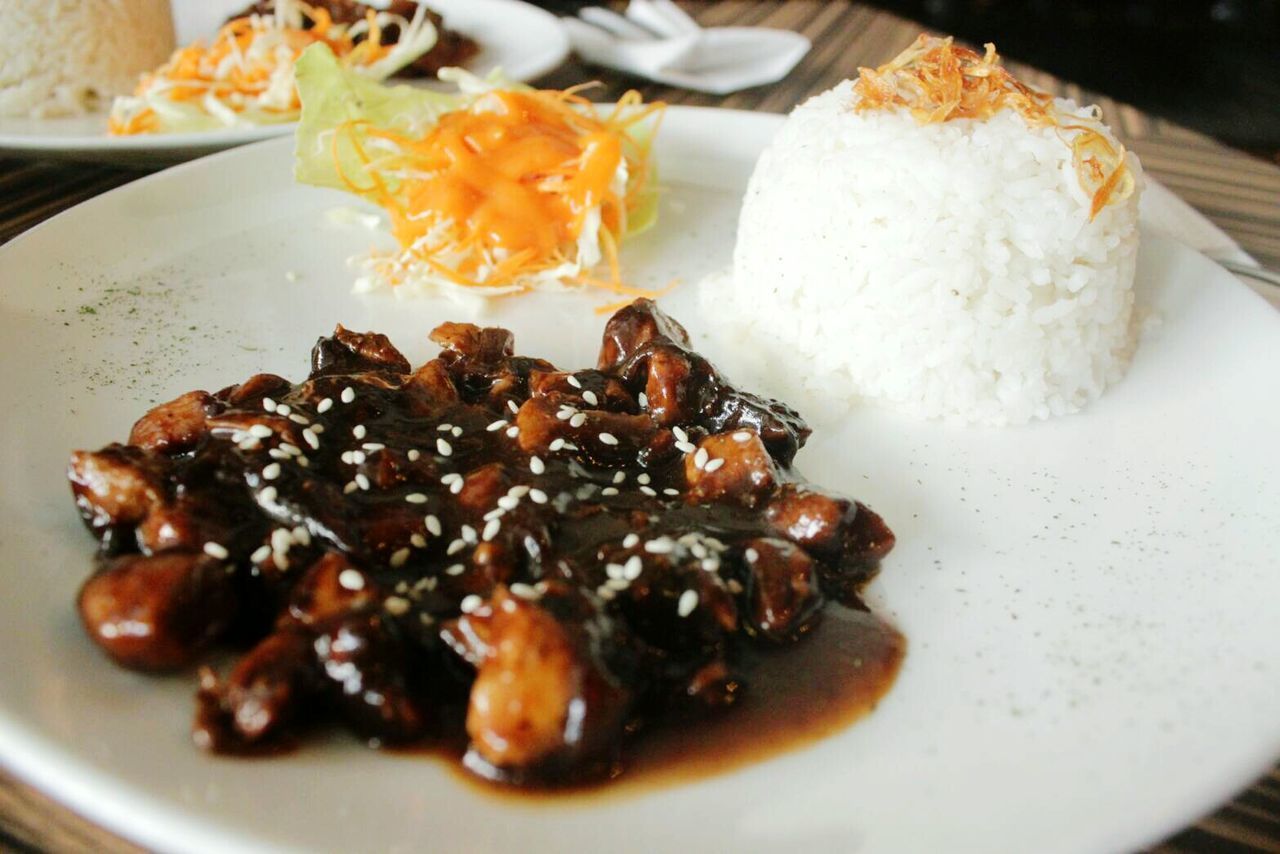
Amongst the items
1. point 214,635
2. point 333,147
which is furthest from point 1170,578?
point 333,147

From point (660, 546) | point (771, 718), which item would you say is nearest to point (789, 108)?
point (660, 546)

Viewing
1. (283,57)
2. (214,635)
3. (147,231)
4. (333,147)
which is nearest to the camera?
(214,635)

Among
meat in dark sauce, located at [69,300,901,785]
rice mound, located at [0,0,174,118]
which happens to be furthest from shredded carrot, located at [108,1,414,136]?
meat in dark sauce, located at [69,300,901,785]

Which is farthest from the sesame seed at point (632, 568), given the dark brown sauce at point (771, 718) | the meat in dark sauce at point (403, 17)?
the meat in dark sauce at point (403, 17)

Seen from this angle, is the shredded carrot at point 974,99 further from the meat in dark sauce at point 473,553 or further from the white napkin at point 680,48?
the white napkin at point 680,48

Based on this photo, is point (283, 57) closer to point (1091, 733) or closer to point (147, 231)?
point (147, 231)

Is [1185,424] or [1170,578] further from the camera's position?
[1185,424]

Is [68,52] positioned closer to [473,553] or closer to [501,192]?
[501,192]
